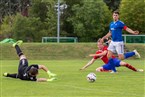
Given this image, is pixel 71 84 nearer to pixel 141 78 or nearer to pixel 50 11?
pixel 141 78

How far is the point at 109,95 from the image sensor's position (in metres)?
12.4

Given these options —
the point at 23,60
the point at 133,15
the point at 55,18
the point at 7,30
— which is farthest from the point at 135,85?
the point at 7,30

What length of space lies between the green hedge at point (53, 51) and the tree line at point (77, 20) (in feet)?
60.1

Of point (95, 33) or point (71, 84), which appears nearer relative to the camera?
point (71, 84)

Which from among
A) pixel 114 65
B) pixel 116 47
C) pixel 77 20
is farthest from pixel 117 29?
pixel 77 20

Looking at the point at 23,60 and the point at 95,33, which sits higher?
the point at 23,60

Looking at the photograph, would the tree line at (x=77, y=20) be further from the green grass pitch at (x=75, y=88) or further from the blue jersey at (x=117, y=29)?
the green grass pitch at (x=75, y=88)

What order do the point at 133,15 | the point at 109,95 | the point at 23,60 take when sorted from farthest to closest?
the point at 133,15 < the point at 23,60 < the point at 109,95

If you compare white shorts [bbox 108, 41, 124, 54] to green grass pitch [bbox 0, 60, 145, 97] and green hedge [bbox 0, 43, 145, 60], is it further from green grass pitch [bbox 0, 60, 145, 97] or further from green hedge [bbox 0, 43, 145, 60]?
green hedge [bbox 0, 43, 145, 60]

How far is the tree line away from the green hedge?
18327 mm

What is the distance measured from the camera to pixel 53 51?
37.8 metres

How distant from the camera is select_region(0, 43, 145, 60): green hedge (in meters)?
36.9

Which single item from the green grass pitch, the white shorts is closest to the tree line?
the white shorts

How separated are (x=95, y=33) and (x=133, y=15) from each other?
5088 mm
